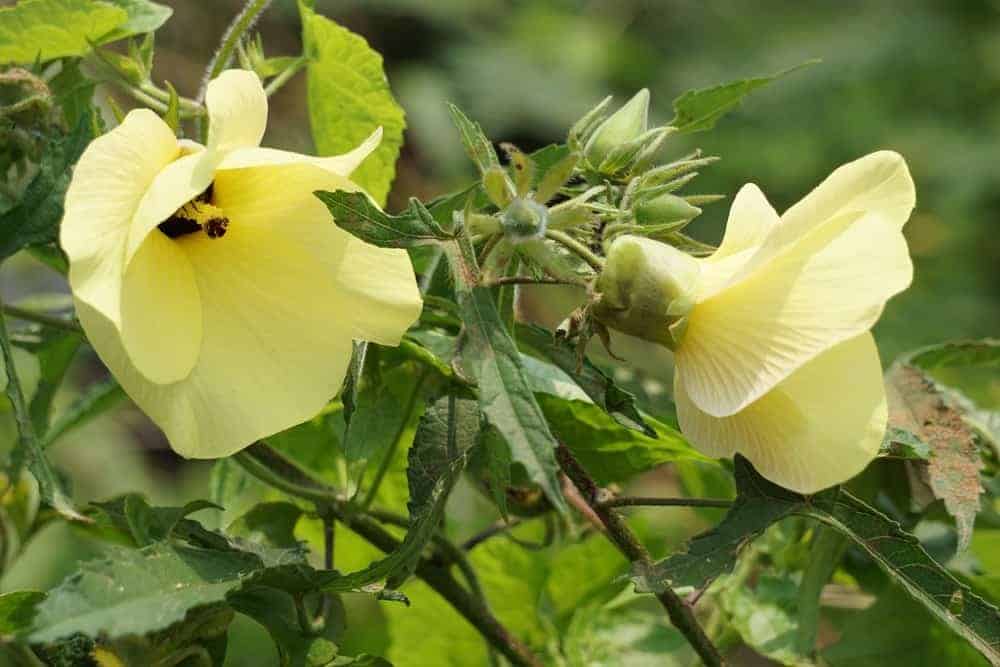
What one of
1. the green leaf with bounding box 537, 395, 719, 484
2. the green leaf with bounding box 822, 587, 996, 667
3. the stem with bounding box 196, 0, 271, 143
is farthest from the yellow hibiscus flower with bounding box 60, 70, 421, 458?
the green leaf with bounding box 822, 587, 996, 667

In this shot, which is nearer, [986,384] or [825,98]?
[986,384]

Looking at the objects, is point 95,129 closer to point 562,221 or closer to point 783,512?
point 562,221

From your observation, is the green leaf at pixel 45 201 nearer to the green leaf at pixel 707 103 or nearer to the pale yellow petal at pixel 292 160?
the pale yellow petal at pixel 292 160

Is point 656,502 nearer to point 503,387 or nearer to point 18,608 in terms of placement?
point 503,387

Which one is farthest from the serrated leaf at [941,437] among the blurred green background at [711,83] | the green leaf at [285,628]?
the blurred green background at [711,83]

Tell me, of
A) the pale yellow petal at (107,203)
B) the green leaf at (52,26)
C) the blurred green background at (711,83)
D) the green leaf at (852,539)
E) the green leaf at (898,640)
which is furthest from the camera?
the blurred green background at (711,83)

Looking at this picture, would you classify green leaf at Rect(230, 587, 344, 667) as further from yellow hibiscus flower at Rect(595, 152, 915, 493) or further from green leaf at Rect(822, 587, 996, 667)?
green leaf at Rect(822, 587, 996, 667)

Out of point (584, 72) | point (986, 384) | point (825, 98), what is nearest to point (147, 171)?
point (986, 384)
